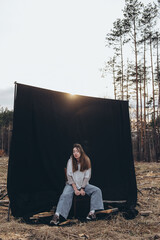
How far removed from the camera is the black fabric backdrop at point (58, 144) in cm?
322

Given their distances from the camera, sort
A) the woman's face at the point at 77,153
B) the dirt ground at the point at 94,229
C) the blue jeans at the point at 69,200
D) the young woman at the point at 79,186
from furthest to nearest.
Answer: the woman's face at the point at 77,153, the young woman at the point at 79,186, the blue jeans at the point at 69,200, the dirt ground at the point at 94,229

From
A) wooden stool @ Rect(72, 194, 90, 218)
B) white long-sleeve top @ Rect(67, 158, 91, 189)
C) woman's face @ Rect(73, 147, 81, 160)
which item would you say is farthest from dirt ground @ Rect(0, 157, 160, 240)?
woman's face @ Rect(73, 147, 81, 160)

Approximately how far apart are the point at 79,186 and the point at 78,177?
0.15 m

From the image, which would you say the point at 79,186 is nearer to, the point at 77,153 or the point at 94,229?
the point at 77,153

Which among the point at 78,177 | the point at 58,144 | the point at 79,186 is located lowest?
the point at 79,186

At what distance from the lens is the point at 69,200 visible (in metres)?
3.29

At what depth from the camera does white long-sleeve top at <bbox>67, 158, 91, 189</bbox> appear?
11.3 ft

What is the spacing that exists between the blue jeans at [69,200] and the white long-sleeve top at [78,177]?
11cm

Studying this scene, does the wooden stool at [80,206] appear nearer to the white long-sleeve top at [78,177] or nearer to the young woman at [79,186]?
the young woman at [79,186]

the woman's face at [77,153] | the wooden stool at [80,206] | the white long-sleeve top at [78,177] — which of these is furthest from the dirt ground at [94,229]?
the woman's face at [77,153]

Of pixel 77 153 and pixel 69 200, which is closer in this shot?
pixel 69 200

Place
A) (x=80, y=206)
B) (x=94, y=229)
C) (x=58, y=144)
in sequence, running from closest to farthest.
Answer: (x=94, y=229)
(x=80, y=206)
(x=58, y=144)

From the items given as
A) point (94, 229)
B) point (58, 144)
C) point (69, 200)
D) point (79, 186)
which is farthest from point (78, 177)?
point (94, 229)

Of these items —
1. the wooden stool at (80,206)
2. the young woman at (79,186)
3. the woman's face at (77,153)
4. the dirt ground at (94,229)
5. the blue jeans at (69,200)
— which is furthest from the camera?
the woman's face at (77,153)
